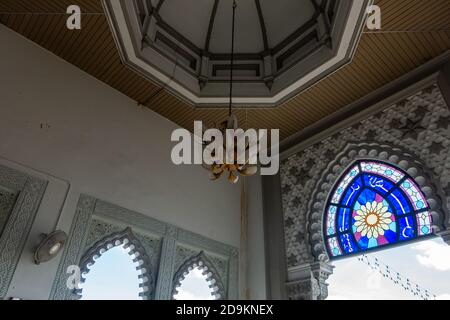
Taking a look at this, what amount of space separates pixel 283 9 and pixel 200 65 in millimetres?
1112

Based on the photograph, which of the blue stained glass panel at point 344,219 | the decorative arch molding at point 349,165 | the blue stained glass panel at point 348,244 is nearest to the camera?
the decorative arch molding at point 349,165

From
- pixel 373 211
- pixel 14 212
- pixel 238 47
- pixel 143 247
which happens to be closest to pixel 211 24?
pixel 238 47

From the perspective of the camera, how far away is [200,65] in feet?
13.9

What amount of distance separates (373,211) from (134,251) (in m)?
2.39

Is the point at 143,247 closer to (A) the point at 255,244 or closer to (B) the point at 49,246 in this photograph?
(B) the point at 49,246

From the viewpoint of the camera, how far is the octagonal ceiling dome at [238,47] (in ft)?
11.8

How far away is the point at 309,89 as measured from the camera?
396 cm

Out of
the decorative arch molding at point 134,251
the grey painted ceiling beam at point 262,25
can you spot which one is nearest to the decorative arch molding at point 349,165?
the grey painted ceiling beam at point 262,25

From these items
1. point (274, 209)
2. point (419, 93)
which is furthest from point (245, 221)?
point (419, 93)

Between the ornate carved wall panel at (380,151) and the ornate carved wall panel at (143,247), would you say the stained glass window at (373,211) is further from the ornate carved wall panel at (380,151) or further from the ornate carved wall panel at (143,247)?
the ornate carved wall panel at (143,247)

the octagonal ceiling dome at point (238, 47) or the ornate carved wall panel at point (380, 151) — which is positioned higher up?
the octagonal ceiling dome at point (238, 47)

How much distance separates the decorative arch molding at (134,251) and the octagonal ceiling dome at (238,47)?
167 centimetres

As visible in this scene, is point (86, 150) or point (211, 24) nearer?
point (86, 150)

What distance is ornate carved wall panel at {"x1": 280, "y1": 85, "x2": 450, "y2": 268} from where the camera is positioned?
126 inches
